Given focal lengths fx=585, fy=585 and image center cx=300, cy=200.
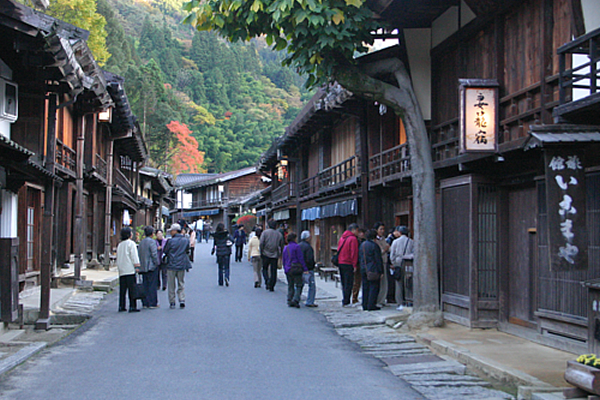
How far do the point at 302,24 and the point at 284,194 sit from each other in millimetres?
23807

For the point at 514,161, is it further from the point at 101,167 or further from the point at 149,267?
the point at 101,167

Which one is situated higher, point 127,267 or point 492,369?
point 127,267

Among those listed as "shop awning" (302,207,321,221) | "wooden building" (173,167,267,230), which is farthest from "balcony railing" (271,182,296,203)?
"wooden building" (173,167,267,230)

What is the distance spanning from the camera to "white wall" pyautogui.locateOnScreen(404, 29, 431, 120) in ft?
45.3

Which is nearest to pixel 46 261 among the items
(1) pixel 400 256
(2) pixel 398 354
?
(2) pixel 398 354

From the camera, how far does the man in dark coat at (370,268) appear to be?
13.3 meters

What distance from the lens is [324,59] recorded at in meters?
10.8

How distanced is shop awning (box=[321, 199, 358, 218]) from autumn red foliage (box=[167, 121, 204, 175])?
39.5 m

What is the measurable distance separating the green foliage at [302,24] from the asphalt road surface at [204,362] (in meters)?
4.98

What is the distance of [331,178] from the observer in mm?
23188

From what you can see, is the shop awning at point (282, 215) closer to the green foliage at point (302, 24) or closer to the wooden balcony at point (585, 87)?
the green foliage at point (302, 24)

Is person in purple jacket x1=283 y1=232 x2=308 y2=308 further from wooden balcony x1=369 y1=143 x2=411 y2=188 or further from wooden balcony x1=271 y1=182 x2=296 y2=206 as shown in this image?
wooden balcony x1=271 y1=182 x2=296 y2=206

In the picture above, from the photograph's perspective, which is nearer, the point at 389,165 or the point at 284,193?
the point at 389,165

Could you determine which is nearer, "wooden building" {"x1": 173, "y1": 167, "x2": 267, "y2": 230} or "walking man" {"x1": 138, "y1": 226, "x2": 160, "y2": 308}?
"walking man" {"x1": 138, "y1": 226, "x2": 160, "y2": 308}
